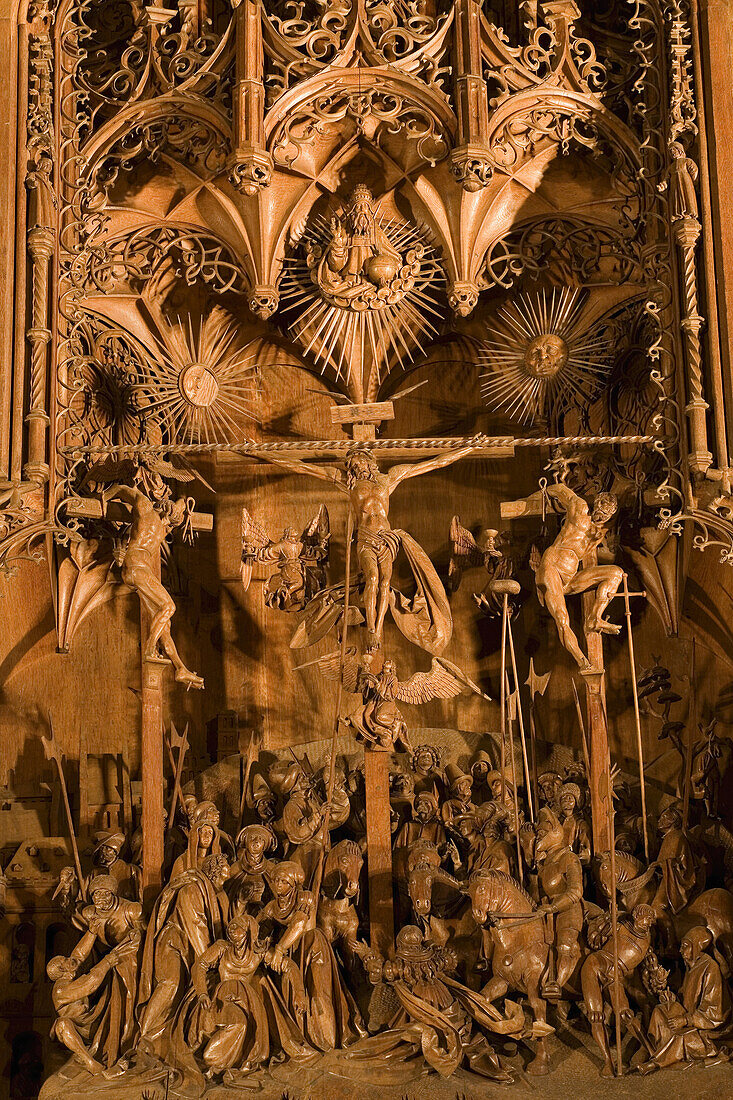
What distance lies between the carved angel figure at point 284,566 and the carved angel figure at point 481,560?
0.81 meters

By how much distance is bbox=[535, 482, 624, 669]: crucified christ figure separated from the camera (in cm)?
1064

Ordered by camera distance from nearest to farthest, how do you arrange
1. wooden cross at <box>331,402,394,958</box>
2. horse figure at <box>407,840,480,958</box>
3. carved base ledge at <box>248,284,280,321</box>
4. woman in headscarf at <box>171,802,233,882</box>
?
horse figure at <box>407,840,480,958</box> < wooden cross at <box>331,402,394,958</box> < woman in headscarf at <box>171,802,233,882</box> < carved base ledge at <box>248,284,280,321</box>

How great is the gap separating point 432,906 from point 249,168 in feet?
13.1

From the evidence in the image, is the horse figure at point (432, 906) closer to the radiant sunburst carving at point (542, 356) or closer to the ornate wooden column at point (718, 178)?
the ornate wooden column at point (718, 178)

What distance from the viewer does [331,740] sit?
11.5 m

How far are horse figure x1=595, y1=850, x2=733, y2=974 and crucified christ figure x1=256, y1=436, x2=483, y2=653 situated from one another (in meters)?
1.55

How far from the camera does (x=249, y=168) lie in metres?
10.4

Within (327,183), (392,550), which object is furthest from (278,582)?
(327,183)

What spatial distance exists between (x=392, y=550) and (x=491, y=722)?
1.42 meters

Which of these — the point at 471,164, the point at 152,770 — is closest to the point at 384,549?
the point at 152,770

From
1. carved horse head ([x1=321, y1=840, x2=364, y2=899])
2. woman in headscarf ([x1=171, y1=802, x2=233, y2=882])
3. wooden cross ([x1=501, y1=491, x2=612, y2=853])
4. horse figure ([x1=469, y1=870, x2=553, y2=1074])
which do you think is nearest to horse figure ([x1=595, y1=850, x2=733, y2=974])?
wooden cross ([x1=501, y1=491, x2=612, y2=853])

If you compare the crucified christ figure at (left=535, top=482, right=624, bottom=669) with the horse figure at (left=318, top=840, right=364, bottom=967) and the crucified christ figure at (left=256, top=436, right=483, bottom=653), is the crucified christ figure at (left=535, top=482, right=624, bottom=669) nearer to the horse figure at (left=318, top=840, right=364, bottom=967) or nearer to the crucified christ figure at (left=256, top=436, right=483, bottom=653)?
the crucified christ figure at (left=256, top=436, right=483, bottom=653)

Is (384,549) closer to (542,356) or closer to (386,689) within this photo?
(386,689)

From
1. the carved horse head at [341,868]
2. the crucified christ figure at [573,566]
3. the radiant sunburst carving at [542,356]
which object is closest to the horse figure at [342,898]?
the carved horse head at [341,868]
